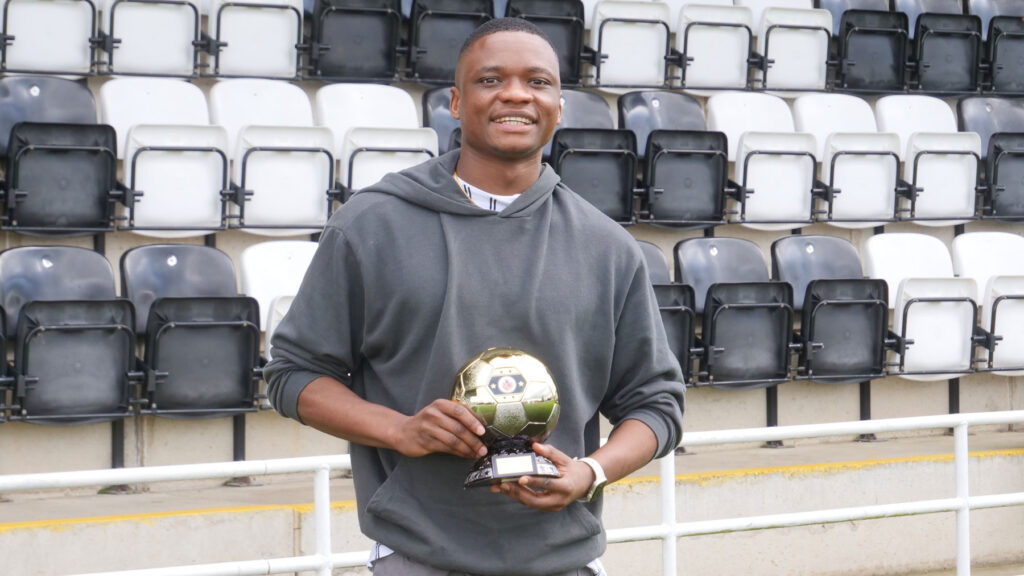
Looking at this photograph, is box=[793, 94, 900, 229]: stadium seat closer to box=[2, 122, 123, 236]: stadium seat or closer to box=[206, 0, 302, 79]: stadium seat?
box=[206, 0, 302, 79]: stadium seat

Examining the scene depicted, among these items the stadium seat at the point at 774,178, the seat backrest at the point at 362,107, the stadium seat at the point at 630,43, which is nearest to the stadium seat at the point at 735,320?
the stadium seat at the point at 774,178

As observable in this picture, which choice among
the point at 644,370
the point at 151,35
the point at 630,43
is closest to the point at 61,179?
the point at 151,35

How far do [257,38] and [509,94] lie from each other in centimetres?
469

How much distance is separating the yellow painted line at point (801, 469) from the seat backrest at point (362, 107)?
212 centimetres

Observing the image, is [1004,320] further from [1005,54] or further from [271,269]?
[271,269]

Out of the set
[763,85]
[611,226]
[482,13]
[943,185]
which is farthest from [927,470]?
[611,226]

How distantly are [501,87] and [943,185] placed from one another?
554 centimetres

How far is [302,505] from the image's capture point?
4410 millimetres

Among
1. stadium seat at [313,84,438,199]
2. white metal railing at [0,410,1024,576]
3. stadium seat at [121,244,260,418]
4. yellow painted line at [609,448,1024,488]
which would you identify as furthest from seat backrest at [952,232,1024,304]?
stadium seat at [121,244,260,418]

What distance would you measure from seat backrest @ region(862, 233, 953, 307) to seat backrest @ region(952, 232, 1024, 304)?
4.0 inches

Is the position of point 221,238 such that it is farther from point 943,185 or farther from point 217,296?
point 943,185

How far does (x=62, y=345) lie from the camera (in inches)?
188

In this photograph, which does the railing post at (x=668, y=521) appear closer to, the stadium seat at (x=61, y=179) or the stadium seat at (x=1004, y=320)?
the stadium seat at (x=61, y=179)

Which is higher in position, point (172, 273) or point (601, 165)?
point (601, 165)
